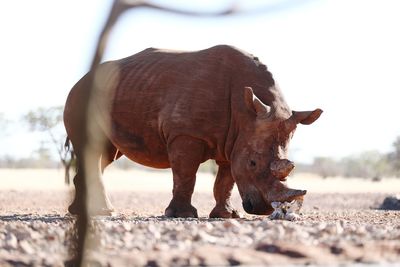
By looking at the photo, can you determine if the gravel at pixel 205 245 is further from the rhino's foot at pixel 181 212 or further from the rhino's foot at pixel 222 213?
the rhino's foot at pixel 222 213

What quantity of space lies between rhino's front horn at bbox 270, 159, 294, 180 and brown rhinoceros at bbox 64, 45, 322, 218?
0.04 ft

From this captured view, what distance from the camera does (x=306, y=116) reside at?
10875mm

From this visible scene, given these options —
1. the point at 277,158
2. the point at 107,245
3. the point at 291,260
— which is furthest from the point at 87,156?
the point at 277,158

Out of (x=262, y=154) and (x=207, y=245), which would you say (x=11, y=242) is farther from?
(x=262, y=154)

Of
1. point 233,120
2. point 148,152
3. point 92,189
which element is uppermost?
point 233,120

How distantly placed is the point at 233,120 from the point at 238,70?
0.77 metres

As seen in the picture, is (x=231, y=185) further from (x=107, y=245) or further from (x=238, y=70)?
(x=107, y=245)

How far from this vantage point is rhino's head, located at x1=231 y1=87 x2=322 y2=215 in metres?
10.3

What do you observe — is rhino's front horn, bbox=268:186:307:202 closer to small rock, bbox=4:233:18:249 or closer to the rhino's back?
the rhino's back

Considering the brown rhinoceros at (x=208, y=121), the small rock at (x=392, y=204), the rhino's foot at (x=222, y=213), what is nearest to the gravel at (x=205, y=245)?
the brown rhinoceros at (x=208, y=121)

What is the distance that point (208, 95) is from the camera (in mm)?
11219

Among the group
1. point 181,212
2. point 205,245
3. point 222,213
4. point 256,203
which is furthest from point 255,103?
point 205,245

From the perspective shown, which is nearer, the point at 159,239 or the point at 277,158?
the point at 159,239

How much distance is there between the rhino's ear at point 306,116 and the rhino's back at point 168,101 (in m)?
0.95
